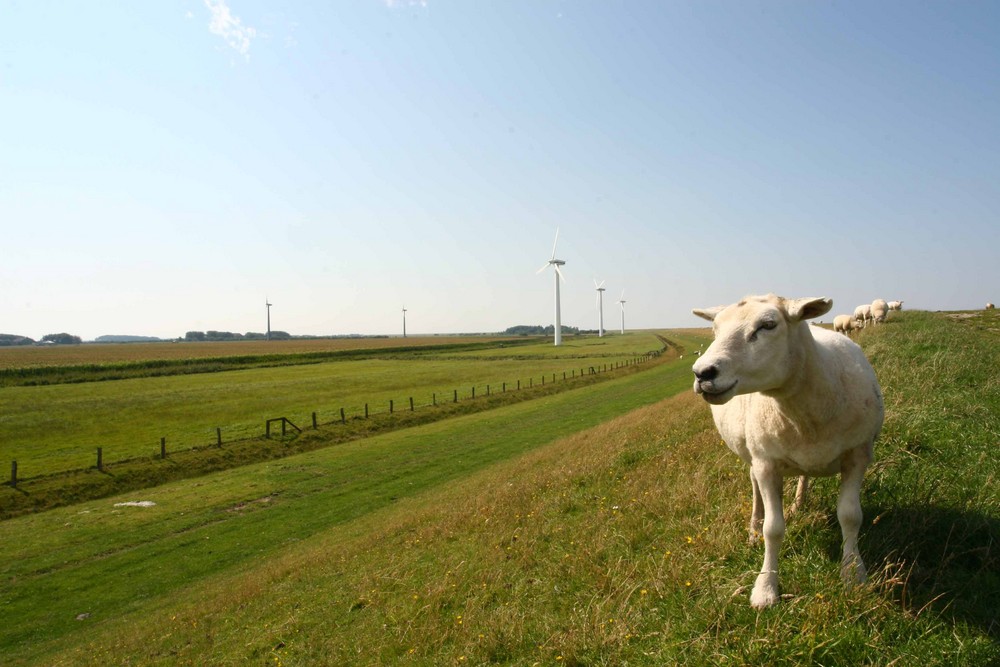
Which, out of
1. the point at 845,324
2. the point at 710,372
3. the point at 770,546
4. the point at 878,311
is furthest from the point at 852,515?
the point at 878,311

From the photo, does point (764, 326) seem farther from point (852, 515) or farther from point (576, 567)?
point (576, 567)

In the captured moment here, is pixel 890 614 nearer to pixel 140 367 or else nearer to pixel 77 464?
pixel 77 464

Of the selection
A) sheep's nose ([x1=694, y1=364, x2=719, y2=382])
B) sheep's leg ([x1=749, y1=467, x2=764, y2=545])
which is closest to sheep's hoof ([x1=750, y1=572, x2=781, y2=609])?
sheep's leg ([x1=749, y1=467, x2=764, y2=545])

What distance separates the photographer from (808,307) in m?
4.59

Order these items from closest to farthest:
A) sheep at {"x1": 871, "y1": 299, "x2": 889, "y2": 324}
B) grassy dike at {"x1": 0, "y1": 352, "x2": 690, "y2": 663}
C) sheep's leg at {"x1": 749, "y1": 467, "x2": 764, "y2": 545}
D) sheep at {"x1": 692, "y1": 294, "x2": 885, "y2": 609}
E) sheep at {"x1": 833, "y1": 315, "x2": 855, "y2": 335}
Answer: sheep at {"x1": 692, "y1": 294, "x2": 885, "y2": 609} → sheep's leg at {"x1": 749, "y1": 467, "x2": 764, "y2": 545} → grassy dike at {"x1": 0, "y1": 352, "x2": 690, "y2": 663} → sheep at {"x1": 833, "y1": 315, "x2": 855, "y2": 335} → sheep at {"x1": 871, "y1": 299, "x2": 889, "y2": 324}

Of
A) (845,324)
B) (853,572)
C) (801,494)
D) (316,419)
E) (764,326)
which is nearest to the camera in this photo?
(764,326)

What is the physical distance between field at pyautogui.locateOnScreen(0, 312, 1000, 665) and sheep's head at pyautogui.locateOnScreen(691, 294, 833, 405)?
6.27 ft

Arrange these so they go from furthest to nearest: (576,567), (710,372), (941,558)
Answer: (576,567) < (941,558) < (710,372)

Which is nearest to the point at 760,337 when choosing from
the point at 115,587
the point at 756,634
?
the point at 756,634

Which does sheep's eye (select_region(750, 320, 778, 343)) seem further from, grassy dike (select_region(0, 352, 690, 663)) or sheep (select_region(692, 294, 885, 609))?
grassy dike (select_region(0, 352, 690, 663))

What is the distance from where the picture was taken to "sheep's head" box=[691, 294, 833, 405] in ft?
13.9

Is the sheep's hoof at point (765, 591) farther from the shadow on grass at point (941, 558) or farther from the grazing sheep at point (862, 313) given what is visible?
the grazing sheep at point (862, 313)

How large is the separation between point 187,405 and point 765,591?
56.4m

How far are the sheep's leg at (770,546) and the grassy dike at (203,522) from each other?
17326 millimetres
